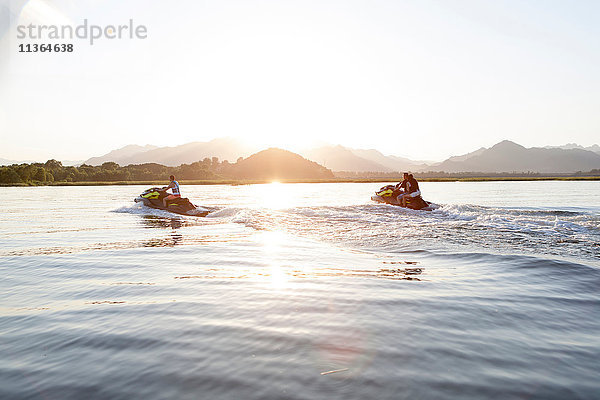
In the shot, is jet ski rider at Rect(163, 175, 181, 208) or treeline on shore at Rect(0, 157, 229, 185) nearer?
jet ski rider at Rect(163, 175, 181, 208)

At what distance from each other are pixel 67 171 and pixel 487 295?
5728 inches

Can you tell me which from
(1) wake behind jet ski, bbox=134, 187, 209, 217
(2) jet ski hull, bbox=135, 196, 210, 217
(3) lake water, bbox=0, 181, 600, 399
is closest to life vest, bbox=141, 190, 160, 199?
(1) wake behind jet ski, bbox=134, 187, 209, 217

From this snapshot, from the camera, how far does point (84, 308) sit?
20.8 feet

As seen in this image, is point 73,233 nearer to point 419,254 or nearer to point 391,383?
point 419,254

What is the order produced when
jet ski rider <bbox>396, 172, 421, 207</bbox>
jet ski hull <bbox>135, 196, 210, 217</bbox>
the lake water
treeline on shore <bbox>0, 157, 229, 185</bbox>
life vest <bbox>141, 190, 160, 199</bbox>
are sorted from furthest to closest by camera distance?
treeline on shore <bbox>0, 157, 229, 185</bbox> < life vest <bbox>141, 190, 160, 199</bbox> < jet ski rider <bbox>396, 172, 421, 207</bbox> < jet ski hull <bbox>135, 196, 210, 217</bbox> < the lake water

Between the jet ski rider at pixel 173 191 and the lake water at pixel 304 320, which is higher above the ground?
the jet ski rider at pixel 173 191

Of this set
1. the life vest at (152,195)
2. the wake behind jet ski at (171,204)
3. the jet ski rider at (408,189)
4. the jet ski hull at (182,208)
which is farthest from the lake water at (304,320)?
the life vest at (152,195)

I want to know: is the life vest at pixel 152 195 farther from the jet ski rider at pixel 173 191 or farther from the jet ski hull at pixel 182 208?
the jet ski rider at pixel 173 191

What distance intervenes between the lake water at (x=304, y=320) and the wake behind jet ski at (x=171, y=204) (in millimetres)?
11144

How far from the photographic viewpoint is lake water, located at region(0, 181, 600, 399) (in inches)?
147

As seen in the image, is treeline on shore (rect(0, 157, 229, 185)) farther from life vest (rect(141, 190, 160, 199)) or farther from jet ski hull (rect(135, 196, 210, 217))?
jet ski hull (rect(135, 196, 210, 217))

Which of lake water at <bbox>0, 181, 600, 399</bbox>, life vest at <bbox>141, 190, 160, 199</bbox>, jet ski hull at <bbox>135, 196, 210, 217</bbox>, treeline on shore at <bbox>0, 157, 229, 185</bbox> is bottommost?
lake water at <bbox>0, 181, 600, 399</bbox>

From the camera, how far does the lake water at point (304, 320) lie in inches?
147

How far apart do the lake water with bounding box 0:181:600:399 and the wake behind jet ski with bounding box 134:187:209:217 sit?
11144 mm
